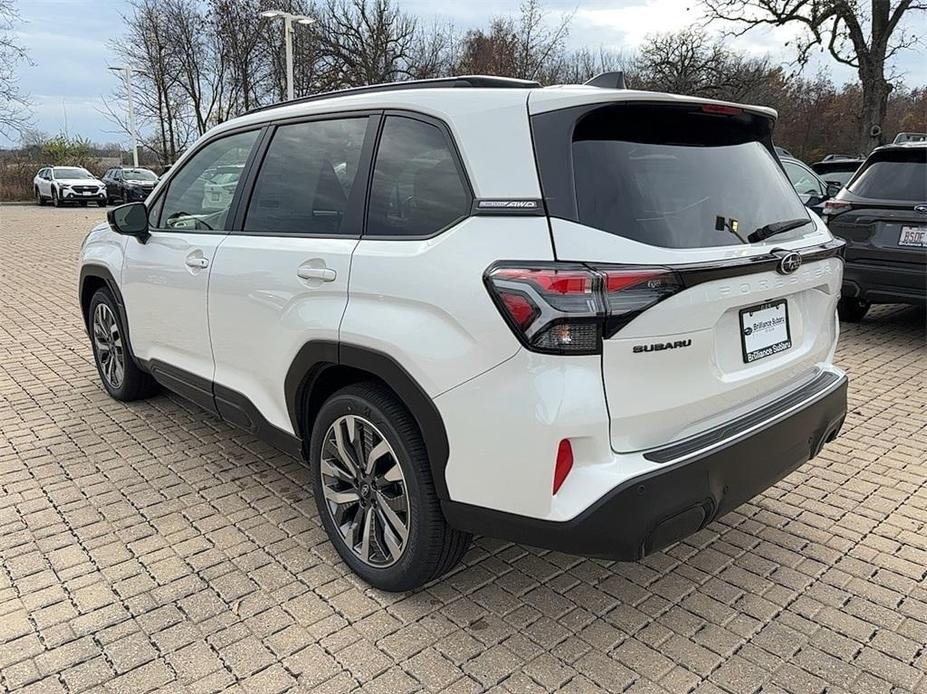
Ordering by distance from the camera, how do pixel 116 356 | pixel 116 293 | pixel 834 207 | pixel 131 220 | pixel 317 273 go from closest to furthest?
pixel 317 273, pixel 131 220, pixel 116 293, pixel 116 356, pixel 834 207

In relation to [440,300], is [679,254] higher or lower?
higher

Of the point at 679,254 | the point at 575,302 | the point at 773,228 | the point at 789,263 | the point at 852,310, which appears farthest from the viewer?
the point at 852,310

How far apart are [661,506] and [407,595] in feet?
3.82

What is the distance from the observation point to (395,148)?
108 inches

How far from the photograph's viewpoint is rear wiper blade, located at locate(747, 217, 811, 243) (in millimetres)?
2590

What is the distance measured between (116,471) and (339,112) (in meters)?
2.35

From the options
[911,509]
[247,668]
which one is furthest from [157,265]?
[911,509]

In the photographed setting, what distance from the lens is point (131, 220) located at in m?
4.09

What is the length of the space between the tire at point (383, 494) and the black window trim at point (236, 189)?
1.21m

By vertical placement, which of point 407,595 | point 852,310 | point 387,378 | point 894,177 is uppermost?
point 894,177

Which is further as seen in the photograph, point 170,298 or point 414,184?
point 170,298

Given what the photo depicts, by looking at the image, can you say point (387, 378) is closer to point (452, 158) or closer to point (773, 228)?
point (452, 158)

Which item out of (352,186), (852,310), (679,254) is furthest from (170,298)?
(852,310)

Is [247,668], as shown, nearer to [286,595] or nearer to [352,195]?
[286,595]
